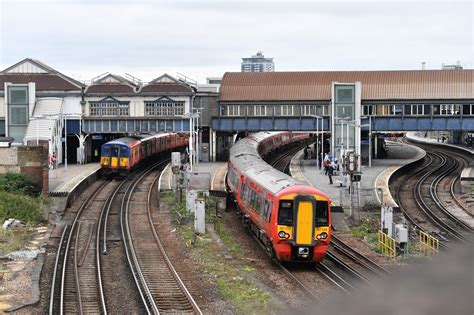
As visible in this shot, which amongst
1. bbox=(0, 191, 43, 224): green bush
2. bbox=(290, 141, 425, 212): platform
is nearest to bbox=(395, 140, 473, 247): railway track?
bbox=(290, 141, 425, 212): platform

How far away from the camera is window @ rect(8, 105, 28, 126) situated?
49.8m

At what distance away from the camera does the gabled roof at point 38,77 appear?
5601cm

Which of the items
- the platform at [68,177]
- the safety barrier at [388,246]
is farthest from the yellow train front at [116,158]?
the safety barrier at [388,246]

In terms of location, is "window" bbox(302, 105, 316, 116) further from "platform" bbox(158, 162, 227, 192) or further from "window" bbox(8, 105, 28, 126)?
"window" bbox(8, 105, 28, 126)

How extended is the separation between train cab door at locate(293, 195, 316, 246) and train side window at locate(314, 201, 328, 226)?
0.44 ft

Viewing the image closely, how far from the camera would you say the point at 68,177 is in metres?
42.6

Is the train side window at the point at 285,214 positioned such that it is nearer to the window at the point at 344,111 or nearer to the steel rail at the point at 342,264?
the steel rail at the point at 342,264

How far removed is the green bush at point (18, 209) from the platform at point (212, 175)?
9.45 m

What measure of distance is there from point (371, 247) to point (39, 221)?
13655 mm

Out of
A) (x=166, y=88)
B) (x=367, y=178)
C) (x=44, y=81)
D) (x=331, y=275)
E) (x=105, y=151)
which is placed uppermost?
(x=44, y=81)

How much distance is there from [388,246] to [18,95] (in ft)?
114

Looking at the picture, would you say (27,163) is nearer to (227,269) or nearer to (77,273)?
(77,273)

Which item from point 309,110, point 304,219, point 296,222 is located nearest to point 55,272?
point 296,222

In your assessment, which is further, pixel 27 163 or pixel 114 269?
pixel 27 163
